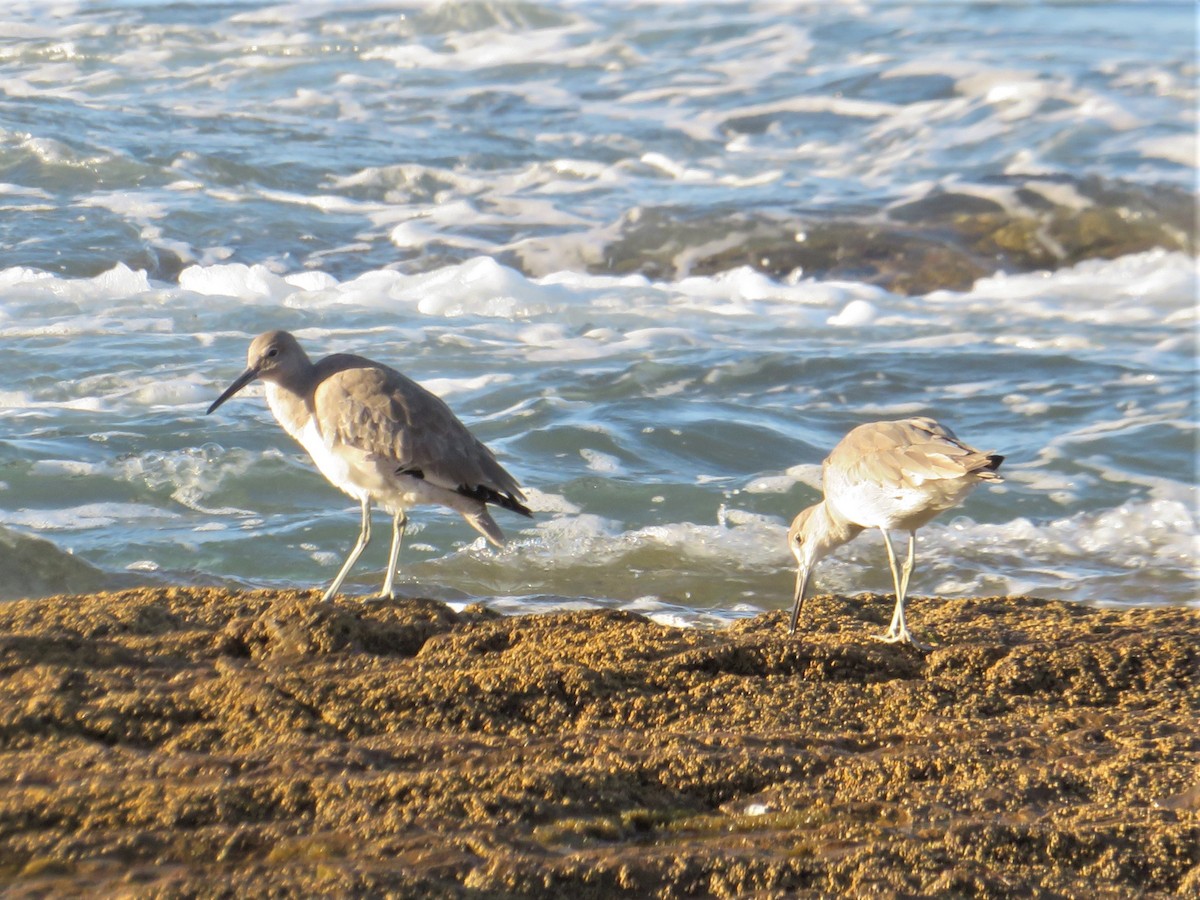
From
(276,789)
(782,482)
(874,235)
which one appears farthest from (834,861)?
(874,235)

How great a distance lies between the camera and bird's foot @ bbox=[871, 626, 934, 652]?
4070 mm

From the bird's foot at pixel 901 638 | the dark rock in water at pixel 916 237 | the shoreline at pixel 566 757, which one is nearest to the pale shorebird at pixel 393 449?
the shoreline at pixel 566 757

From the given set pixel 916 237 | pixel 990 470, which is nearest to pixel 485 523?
pixel 990 470

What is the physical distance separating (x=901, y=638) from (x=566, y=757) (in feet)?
4.90

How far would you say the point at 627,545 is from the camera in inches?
264

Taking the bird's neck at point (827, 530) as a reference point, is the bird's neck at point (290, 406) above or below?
above

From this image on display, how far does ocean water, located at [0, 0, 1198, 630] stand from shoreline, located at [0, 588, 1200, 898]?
2.05 meters

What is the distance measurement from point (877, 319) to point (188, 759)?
30.7 feet

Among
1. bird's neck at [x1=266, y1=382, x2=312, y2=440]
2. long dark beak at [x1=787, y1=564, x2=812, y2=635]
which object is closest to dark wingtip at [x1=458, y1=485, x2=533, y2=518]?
bird's neck at [x1=266, y1=382, x2=312, y2=440]

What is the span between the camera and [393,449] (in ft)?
15.9

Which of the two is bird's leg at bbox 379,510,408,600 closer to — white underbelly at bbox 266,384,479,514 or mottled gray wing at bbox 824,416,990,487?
white underbelly at bbox 266,384,479,514

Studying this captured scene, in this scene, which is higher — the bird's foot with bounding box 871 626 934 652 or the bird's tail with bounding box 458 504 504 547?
the bird's tail with bounding box 458 504 504 547

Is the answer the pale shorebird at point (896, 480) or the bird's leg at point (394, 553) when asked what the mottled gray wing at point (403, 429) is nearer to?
the bird's leg at point (394, 553)

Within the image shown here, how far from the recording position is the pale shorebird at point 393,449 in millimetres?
4883
